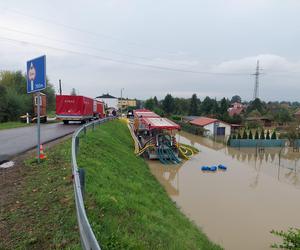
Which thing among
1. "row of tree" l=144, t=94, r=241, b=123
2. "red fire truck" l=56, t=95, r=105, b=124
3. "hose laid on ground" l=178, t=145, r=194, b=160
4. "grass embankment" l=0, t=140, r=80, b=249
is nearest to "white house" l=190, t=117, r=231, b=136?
"hose laid on ground" l=178, t=145, r=194, b=160

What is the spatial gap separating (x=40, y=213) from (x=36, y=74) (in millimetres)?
4579

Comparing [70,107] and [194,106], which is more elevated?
[194,106]

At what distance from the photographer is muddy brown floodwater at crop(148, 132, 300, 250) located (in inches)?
400

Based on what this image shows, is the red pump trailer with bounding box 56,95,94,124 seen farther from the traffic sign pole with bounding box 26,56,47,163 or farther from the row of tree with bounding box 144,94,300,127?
the row of tree with bounding box 144,94,300,127

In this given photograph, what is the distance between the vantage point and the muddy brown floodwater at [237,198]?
400 inches

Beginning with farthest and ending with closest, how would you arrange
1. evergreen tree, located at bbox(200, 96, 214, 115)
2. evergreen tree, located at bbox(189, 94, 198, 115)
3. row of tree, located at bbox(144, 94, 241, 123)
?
evergreen tree, located at bbox(189, 94, 198, 115) → evergreen tree, located at bbox(200, 96, 214, 115) → row of tree, located at bbox(144, 94, 241, 123)

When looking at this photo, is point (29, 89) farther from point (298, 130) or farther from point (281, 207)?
point (298, 130)

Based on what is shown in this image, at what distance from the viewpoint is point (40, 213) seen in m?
5.03

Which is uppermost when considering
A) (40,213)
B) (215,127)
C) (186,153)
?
(40,213)

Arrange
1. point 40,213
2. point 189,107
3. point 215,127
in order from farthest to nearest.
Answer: point 189,107
point 215,127
point 40,213

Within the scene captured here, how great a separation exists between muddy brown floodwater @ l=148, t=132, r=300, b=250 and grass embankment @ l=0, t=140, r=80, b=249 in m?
6.01

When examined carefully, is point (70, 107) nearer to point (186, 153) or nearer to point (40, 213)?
point (186, 153)

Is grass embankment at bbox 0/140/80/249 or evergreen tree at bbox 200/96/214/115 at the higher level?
evergreen tree at bbox 200/96/214/115

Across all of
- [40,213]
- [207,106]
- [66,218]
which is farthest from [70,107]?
[207,106]
